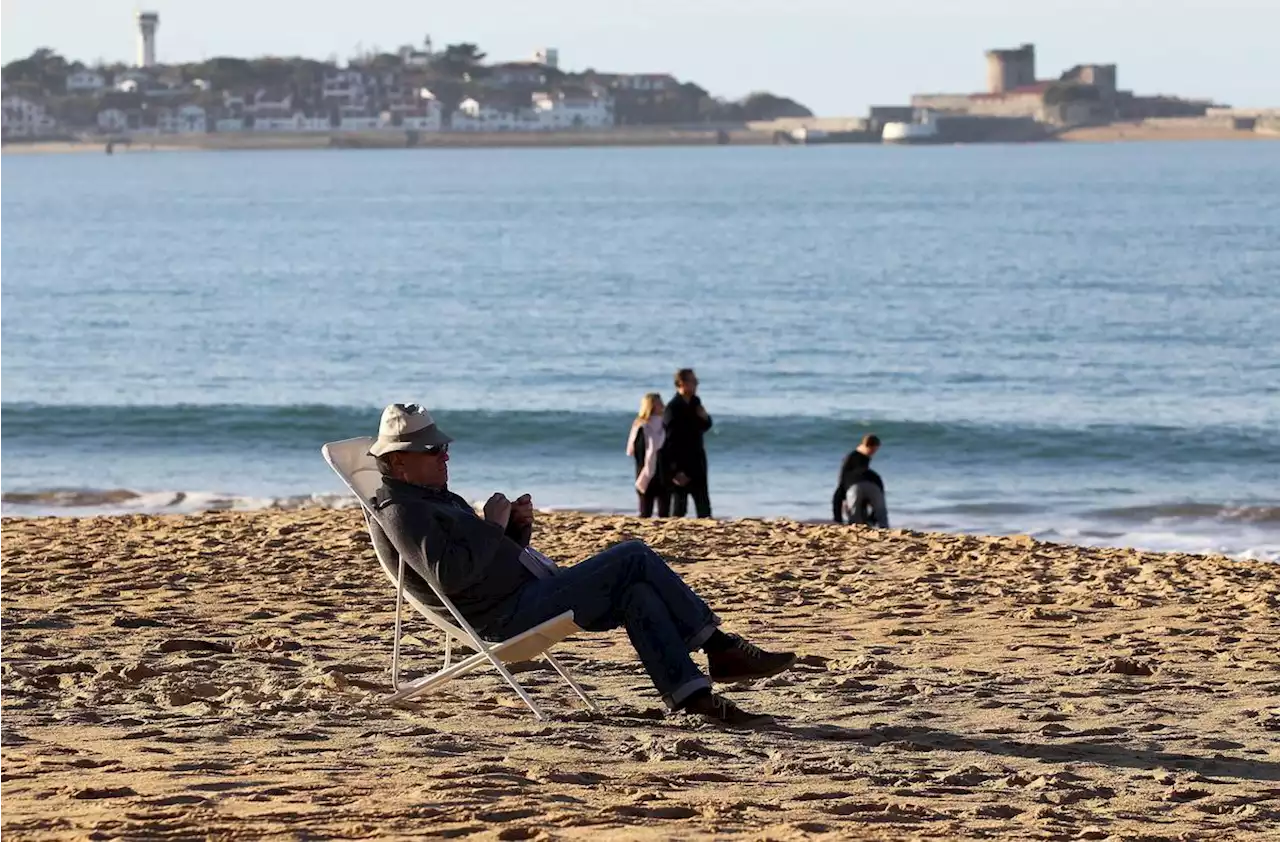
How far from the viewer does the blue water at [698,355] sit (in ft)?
62.0

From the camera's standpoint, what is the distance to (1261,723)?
5.95 m

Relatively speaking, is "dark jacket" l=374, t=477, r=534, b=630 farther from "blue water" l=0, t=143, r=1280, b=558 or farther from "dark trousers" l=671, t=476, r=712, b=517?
"blue water" l=0, t=143, r=1280, b=558

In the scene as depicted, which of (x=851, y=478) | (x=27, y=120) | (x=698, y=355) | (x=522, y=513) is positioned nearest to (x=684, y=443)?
(x=851, y=478)

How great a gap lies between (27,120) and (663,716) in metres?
195

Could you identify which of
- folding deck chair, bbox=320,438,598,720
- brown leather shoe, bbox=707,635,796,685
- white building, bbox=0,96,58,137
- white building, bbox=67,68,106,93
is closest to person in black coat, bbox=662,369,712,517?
folding deck chair, bbox=320,438,598,720

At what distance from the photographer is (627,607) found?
18.8 ft

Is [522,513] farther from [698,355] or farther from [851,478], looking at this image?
[698,355]

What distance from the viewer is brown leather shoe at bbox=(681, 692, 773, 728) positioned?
5.71m

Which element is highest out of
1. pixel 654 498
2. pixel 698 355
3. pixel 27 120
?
pixel 27 120

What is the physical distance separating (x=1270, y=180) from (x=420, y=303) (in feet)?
269

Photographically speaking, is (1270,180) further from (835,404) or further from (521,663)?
(521,663)

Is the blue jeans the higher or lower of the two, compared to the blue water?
higher

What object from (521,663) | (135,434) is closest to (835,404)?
(135,434)

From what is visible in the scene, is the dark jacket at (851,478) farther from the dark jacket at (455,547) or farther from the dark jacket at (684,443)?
the dark jacket at (455,547)
